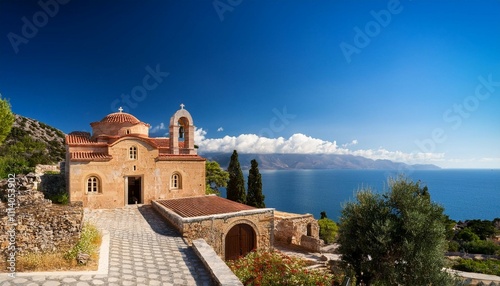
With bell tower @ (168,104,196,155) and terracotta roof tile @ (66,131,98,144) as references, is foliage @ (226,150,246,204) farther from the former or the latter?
terracotta roof tile @ (66,131,98,144)

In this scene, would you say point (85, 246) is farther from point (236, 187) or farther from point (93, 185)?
point (236, 187)

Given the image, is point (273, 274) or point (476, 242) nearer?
point (273, 274)

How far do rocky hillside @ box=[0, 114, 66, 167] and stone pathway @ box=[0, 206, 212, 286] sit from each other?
126 feet

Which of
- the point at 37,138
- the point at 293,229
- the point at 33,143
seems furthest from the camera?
the point at 37,138

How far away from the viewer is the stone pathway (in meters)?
6.52

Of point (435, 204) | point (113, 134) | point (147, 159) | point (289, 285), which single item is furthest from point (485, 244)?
point (113, 134)

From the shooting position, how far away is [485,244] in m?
28.9

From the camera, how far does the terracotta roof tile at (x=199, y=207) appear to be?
1391cm

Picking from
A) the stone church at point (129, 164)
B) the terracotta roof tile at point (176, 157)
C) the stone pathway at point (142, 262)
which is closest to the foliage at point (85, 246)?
the stone pathway at point (142, 262)

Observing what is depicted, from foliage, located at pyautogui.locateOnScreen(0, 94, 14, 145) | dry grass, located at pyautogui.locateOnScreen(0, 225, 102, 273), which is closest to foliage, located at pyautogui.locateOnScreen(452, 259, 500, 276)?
dry grass, located at pyautogui.locateOnScreen(0, 225, 102, 273)

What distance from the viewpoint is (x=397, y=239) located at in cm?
1019

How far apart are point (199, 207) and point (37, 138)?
51591 millimetres

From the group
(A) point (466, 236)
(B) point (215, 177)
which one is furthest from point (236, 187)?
(A) point (466, 236)

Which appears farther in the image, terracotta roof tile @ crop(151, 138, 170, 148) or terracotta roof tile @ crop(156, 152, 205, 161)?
terracotta roof tile @ crop(151, 138, 170, 148)
